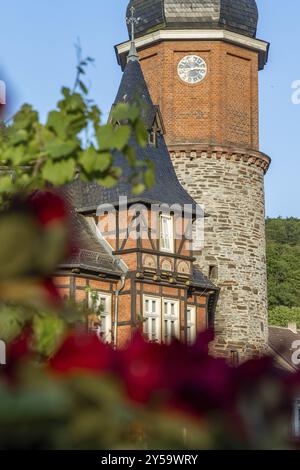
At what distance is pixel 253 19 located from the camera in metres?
34.4

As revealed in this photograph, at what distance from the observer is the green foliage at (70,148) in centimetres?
273

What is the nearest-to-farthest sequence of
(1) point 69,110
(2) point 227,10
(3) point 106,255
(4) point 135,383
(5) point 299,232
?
(4) point 135,383 → (1) point 69,110 → (3) point 106,255 → (2) point 227,10 → (5) point 299,232

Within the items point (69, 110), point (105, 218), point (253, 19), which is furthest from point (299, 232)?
point (69, 110)

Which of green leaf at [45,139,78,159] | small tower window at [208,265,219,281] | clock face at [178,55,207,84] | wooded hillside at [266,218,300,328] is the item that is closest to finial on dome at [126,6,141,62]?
clock face at [178,55,207,84]

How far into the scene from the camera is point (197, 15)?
110 feet

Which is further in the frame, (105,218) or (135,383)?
(105,218)

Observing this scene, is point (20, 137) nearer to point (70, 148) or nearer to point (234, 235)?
point (70, 148)

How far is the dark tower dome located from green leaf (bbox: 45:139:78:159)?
31535 mm

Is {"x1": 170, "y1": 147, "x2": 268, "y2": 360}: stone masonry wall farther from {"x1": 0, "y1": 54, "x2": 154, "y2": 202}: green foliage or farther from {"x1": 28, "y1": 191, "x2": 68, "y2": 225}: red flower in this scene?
{"x1": 28, "y1": 191, "x2": 68, "y2": 225}: red flower

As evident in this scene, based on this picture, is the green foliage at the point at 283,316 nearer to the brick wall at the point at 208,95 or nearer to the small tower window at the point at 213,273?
the brick wall at the point at 208,95

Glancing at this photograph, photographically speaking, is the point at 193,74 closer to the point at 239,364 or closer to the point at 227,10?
the point at 227,10

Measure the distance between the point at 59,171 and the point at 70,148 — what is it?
0.07m

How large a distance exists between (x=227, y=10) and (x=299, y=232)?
4615 cm
